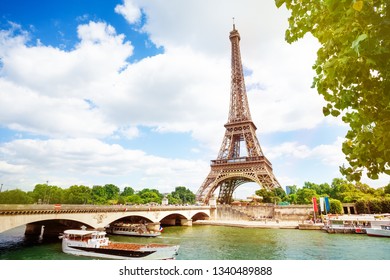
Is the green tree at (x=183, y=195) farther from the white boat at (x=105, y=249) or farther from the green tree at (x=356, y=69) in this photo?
the green tree at (x=356, y=69)

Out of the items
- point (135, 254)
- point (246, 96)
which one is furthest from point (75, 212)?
point (246, 96)

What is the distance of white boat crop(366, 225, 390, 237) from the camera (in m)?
21.4

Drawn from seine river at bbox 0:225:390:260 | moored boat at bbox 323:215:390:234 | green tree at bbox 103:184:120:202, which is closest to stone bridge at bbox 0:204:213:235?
seine river at bbox 0:225:390:260

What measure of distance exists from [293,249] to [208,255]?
5650 millimetres

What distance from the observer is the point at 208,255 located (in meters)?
14.4

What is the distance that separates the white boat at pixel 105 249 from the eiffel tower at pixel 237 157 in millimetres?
24816

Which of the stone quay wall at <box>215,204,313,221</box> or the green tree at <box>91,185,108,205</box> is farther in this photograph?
the green tree at <box>91,185,108,205</box>

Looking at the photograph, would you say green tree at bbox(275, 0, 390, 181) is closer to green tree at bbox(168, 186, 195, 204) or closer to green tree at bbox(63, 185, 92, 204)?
green tree at bbox(63, 185, 92, 204)

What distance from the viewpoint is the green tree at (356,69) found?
2.58 m

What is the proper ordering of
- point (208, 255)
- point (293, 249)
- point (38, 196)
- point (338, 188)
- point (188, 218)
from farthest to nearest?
point (38, 196) < point (338, 188) < point (188, 218) < point (293, 249) < point (208, 255)

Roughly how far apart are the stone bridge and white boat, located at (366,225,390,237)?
739 inches

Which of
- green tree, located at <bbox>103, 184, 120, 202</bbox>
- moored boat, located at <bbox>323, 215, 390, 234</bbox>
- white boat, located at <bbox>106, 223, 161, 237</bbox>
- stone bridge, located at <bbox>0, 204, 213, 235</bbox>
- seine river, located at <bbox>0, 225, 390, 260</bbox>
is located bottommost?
seine river, located at <bbox>0, 225, 390, 260</bbox>

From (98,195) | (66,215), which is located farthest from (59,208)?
(98,195)

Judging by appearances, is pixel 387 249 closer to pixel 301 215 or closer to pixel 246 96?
pixel 301 215
